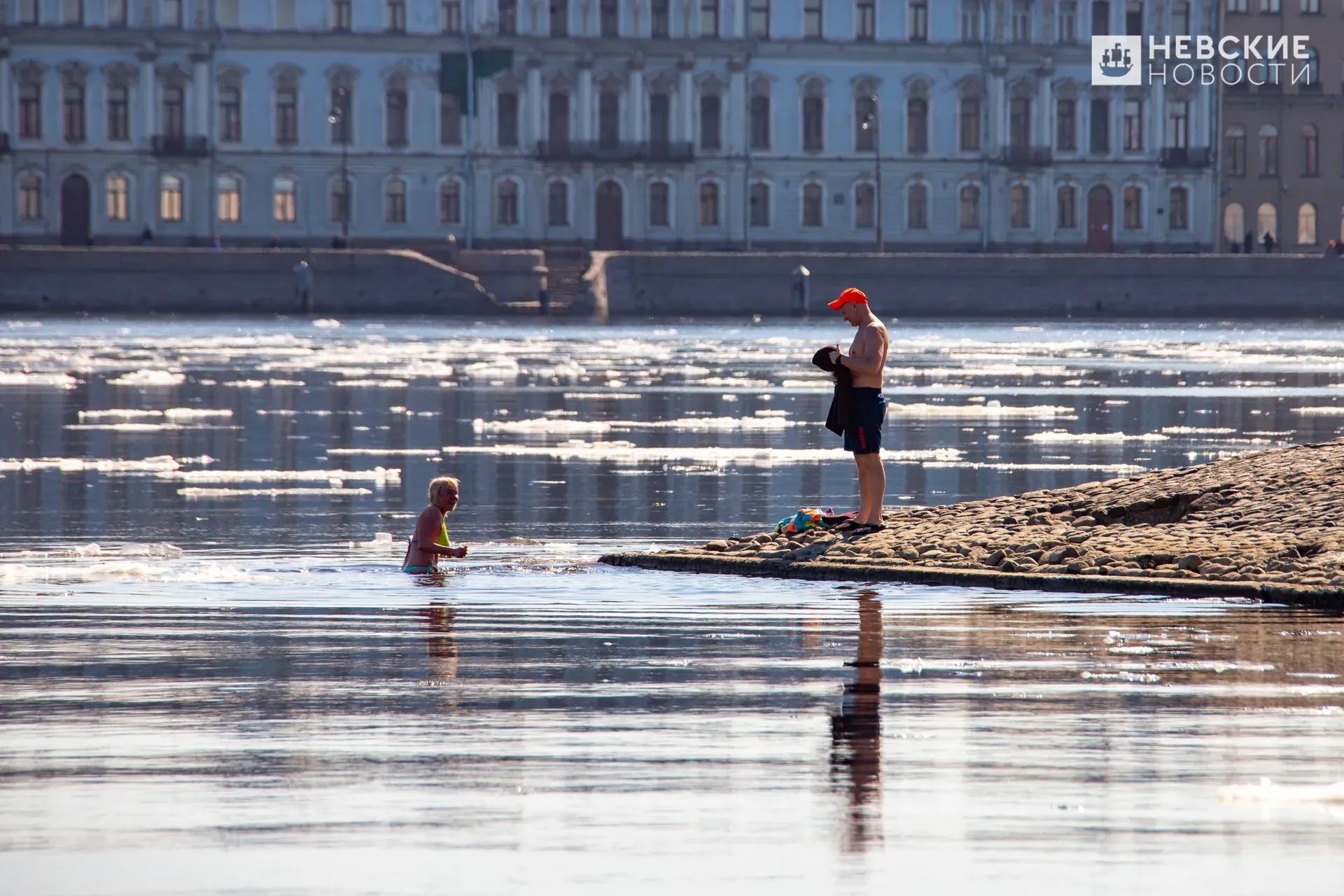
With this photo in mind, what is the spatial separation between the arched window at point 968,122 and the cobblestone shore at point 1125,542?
7837cm

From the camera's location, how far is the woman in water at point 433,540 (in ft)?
40.5

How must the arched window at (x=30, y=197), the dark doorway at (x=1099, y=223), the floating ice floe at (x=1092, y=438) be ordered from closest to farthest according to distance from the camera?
1. the floating ice floe at (x=1092, y=438)
2. the arched window at (x=30, y=197)
3. the dark doorway at (x=1099, y=223)

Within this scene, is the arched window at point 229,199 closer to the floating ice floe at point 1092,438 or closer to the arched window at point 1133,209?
the arched window at point 1133,209

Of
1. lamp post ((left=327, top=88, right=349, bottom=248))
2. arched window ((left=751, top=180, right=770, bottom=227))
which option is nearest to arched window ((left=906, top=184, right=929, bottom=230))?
arched window ((left=751, top=180, right=770, bottom=227))

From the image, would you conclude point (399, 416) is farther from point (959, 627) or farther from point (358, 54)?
point (358, 54)

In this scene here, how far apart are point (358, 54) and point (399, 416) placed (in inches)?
2423

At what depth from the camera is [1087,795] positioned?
250 inches

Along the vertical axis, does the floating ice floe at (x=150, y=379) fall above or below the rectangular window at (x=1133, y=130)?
below

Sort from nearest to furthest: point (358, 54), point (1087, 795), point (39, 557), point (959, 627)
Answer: point (1087, 795) < point (959, 627) < point (39, 557) < point (358, 54)

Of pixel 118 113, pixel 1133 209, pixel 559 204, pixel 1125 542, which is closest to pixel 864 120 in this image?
pixel 1133 209

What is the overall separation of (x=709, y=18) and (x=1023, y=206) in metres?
13.2

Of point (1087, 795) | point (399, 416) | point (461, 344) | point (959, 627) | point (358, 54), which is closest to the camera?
point (1087, 795)

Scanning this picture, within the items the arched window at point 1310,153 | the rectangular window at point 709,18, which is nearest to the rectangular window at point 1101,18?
the rectangular window at point 709,18

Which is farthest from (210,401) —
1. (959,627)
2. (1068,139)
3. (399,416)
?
(1068,139)
